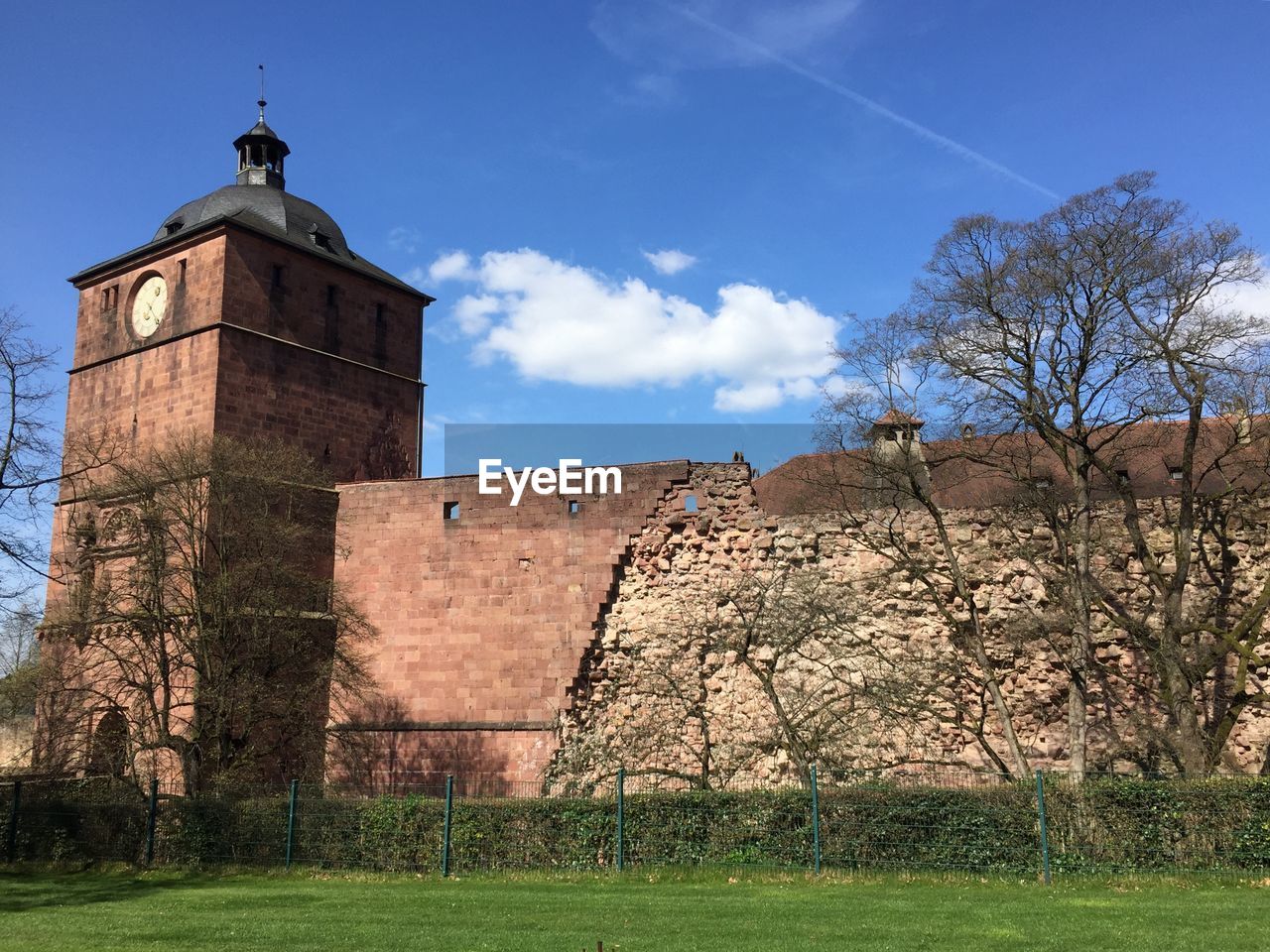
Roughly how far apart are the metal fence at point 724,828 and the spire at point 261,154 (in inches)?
654

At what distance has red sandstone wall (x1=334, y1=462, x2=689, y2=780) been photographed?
20500 millimetres

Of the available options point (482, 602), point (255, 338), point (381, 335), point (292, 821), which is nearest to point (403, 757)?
point (482, 602)

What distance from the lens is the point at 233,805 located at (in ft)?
54.3

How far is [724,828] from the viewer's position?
47.8 ft

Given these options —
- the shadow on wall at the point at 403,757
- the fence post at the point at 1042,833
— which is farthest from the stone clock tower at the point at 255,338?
the fence post at the point at 1042,833

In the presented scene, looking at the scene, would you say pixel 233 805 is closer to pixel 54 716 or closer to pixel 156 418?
pixel 54 716

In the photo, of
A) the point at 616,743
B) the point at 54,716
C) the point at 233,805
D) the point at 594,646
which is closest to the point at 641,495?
the point at 594,646

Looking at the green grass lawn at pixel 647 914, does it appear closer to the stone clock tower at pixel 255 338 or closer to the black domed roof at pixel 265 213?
the stone clock tower at pixel 255 338

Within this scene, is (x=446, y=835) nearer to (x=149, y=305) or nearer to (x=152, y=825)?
(x=152, y=825)

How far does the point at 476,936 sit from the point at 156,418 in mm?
17509

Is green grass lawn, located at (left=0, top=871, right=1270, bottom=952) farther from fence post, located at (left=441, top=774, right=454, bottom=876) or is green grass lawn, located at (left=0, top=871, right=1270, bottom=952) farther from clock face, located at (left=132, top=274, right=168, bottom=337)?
clock face, located at (left=132, top=274, right=168, bottom=337)

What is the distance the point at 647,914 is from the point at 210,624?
1051cm

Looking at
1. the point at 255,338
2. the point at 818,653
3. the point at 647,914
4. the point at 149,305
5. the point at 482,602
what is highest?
the point at 149,305

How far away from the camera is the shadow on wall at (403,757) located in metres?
20.6
